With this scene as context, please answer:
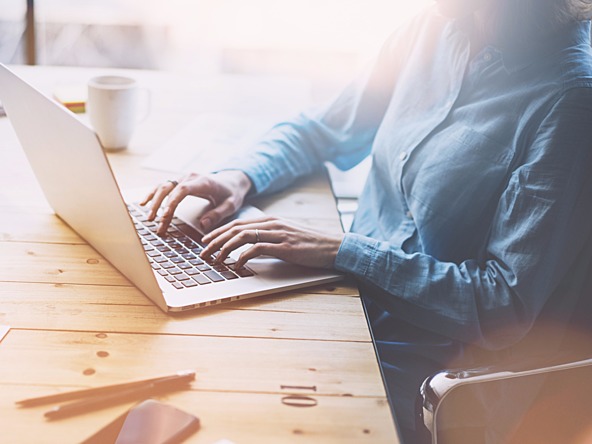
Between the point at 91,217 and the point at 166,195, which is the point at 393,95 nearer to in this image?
the point at 166,195

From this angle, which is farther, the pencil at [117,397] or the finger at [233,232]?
the finger at [233,232]

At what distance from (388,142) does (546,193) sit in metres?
0.40

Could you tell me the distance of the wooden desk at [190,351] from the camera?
686 mm

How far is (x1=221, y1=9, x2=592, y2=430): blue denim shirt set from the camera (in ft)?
3.13

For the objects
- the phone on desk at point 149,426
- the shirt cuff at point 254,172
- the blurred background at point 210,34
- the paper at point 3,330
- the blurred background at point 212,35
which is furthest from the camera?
the blurred background at point 210,34

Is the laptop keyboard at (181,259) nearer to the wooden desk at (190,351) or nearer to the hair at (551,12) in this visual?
the wooden desk at (190,351)

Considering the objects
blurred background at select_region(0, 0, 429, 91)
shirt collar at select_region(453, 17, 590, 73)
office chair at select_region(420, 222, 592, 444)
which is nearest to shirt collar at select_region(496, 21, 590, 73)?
shirt collar at select_region(453, 17, 590, 73)

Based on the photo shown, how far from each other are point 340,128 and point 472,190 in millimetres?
446

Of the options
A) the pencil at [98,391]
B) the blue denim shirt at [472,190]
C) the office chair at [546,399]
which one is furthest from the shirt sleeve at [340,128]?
the pencil at [98,391]

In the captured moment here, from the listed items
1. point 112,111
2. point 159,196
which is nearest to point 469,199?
point 159,196

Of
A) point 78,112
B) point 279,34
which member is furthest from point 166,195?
point 279,34

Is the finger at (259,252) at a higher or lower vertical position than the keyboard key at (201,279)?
higher

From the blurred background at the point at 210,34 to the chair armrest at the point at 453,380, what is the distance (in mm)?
1781

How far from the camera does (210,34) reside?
3818mm
